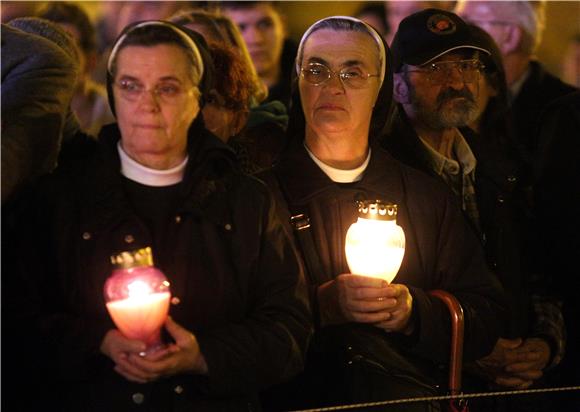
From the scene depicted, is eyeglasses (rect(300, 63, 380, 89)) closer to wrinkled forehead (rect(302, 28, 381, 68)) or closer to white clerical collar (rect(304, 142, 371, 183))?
wrinkled forehead (rect(302, 28, 381, 68))

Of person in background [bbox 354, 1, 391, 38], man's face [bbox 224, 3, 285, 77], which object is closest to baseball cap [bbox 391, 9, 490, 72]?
man's face [bbox 224, 3, 285, 77]

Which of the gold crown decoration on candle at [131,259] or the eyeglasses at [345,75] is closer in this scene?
the gold crown decoration on candle at [131,259]

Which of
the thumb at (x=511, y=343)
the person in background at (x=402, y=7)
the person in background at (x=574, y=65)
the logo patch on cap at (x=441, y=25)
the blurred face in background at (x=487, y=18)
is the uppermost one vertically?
the person in background at (x=402, y=7)

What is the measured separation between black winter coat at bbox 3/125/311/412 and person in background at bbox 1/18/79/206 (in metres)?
0.11

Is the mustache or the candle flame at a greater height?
the mustache

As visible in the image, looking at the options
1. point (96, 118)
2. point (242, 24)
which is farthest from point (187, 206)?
point (242, 24)

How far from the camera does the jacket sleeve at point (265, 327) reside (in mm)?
3404

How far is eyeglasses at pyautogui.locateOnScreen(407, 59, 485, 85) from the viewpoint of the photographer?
15.2ft

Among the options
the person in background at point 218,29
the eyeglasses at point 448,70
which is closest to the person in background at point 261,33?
the person in background at point 218,29

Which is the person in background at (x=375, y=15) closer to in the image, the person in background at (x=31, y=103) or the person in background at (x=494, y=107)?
the person in background at (x=494, y=107)

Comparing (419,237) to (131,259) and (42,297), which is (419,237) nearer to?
(131,259)

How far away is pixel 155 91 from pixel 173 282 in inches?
23.9

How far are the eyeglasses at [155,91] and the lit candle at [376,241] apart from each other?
72 centimetres

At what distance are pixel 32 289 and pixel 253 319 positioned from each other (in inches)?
27.5
